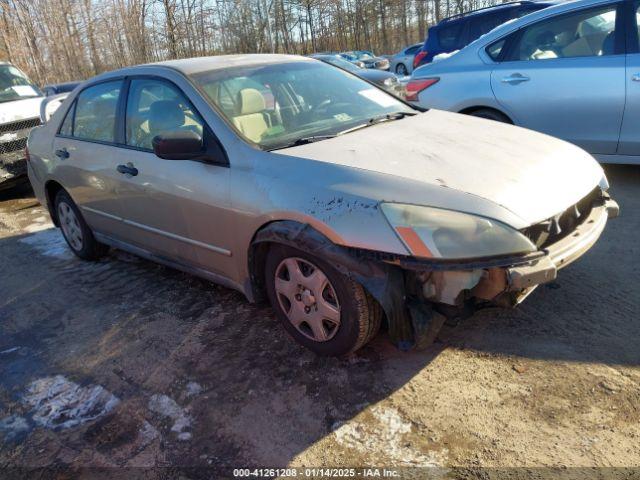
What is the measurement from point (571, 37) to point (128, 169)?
4164mm

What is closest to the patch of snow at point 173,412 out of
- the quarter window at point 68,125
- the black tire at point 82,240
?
the black tire at point 82,240

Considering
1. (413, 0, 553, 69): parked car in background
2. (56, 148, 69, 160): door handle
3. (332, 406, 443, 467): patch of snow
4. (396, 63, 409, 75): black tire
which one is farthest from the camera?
(396, 63, 409, 75): black tire

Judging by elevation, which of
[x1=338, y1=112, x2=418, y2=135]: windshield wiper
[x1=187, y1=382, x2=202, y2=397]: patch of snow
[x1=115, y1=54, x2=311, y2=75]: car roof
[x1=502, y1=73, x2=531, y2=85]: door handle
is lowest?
[x1=187, y1=382, x2=202, y2=397]: patch of snow

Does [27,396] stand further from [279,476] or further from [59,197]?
[59,197]

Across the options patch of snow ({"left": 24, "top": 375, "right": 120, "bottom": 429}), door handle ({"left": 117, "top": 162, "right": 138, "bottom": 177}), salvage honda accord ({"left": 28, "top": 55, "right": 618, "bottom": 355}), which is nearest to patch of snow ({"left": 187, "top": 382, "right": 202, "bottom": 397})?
patch of snow ({"left": 24, "top": 375, "right": 120, "bottom": 429})

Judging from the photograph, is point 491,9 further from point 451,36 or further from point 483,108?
point 483,108

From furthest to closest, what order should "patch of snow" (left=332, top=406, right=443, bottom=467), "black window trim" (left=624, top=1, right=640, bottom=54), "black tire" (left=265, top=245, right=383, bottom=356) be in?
"black window trim" (left=624, top=1, right=640, bottom=54)
"black tire" (left=265, top=245, right=383, bottom=356)
"patch of snow" (left=332, top=406, right=443, bottom=467)

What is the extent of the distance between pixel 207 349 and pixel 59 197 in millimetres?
2751

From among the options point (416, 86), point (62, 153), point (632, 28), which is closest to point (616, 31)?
point (632, 28)

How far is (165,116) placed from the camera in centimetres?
368

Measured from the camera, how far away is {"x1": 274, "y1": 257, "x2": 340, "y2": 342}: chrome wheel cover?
9.20ft

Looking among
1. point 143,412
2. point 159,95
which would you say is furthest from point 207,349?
point 159,95

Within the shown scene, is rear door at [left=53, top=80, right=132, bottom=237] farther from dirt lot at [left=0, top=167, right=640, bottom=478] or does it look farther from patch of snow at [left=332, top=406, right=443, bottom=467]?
patch of snow at [left=332, top=406, right=443, bottom=467]

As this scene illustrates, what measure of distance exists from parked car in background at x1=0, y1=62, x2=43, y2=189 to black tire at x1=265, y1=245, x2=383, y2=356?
6686mm
